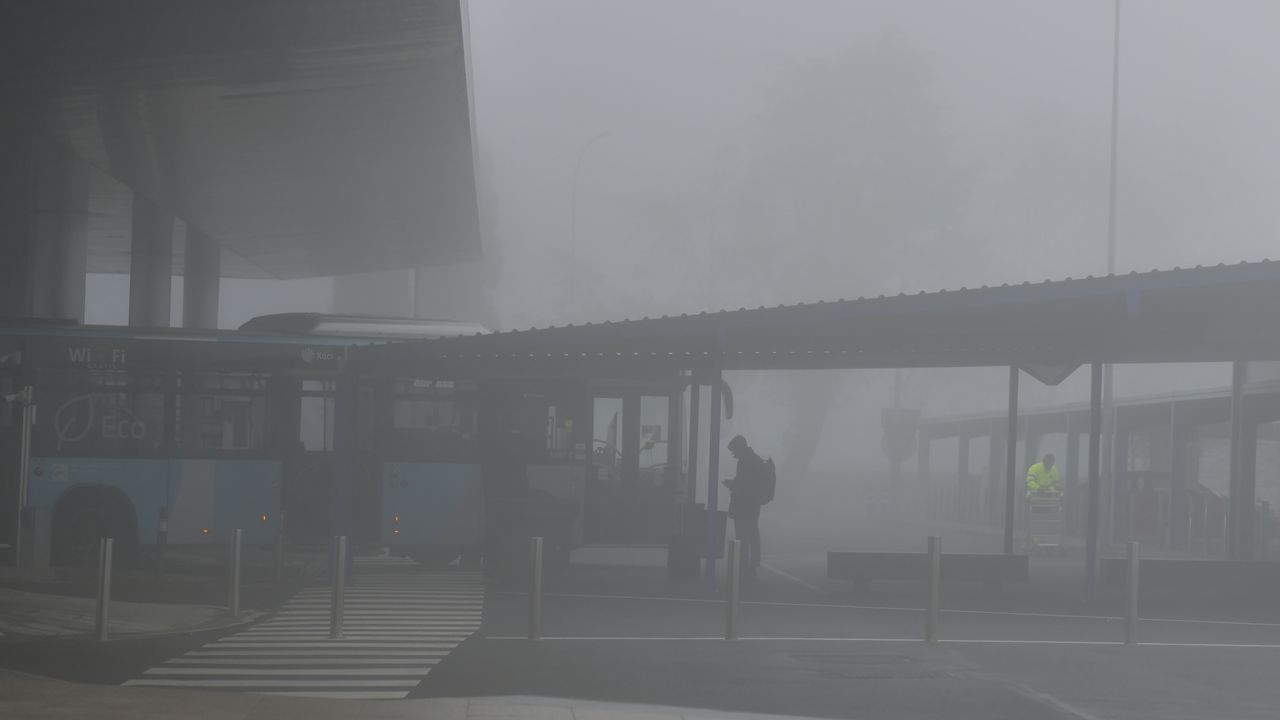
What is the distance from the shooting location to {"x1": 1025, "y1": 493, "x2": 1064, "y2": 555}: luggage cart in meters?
29.4

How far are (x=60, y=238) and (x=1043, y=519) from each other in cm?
1949

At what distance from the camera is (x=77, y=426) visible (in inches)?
833

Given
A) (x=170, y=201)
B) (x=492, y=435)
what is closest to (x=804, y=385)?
(x=170, y=201)

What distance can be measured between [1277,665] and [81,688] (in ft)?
30.0

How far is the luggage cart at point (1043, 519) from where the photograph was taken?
96.3 feet

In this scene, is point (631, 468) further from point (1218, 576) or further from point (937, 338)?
point (1218, 576)

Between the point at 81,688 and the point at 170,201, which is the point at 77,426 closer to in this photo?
the point at 81,688

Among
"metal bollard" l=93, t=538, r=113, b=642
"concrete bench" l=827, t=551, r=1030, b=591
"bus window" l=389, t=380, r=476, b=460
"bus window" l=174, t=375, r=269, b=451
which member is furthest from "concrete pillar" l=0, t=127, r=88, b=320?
"concrete bench" l=827, t=551, r=1030, b=591

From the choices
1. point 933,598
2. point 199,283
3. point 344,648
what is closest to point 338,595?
point 344,648

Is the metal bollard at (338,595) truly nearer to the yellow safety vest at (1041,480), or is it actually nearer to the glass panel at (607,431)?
the glass panel at (607,431)

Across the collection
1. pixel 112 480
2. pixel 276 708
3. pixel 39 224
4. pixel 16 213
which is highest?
pixel 39 224

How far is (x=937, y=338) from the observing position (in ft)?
64.4

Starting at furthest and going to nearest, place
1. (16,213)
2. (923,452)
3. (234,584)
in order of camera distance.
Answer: (923,452) → (16,213) → (234,584)

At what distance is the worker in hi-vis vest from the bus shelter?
7.86 m
